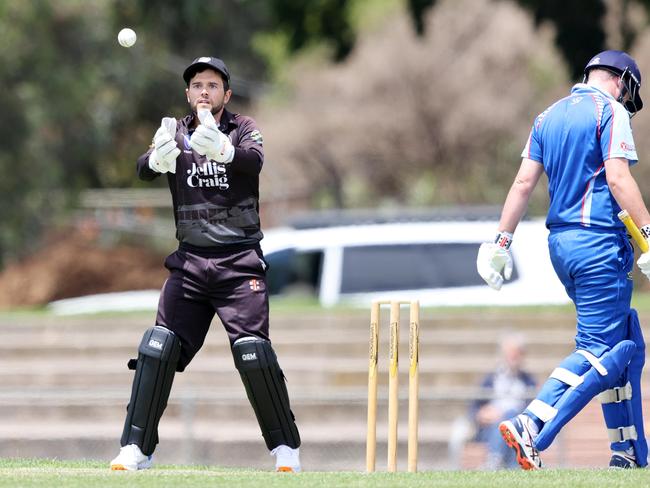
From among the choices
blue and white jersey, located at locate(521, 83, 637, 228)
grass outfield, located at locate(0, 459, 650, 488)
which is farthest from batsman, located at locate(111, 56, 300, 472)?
blue and white jersey, located at locate(521, 83, 637, 228)

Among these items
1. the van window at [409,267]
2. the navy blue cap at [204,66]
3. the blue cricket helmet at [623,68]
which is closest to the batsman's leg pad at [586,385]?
the blue cricket helmet at [623,68]

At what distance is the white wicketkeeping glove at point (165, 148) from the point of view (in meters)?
7.02

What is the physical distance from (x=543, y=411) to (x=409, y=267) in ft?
34.9

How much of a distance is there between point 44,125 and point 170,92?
815cm

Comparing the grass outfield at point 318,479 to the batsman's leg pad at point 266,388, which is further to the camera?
the batsman's leg pad at point 266,388

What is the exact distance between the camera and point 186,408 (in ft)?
42.4

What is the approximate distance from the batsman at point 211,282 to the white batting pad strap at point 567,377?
1335 millimetres

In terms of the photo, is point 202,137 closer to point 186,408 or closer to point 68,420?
point 186,408

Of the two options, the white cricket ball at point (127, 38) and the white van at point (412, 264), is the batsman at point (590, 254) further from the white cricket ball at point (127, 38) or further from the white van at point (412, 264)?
the white van at point (412, 264)

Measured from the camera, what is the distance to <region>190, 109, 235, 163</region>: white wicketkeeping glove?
6906 millimetres

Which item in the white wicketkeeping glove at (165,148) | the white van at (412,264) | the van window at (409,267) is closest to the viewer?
the white wicketkeeping glove at (165,148)

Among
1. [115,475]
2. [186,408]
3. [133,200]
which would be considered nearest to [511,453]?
[186,408]

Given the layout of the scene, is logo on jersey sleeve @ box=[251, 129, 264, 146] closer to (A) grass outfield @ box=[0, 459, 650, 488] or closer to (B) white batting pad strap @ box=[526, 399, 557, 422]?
(A) grass outfield @ box=[0, 459, 650, 488]

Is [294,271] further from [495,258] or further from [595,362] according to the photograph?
[595,362]
